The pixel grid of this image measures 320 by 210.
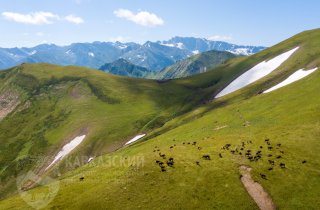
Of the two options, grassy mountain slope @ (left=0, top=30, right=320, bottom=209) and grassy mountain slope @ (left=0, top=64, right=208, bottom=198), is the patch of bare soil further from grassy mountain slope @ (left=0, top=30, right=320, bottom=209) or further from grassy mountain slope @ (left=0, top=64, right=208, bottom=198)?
grassy mountain slope @ (left=0, top=30, right=320, bottom=209)

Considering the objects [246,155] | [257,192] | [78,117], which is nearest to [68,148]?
[78,117]

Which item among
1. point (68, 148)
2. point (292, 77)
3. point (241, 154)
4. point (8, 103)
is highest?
point (292, 77)

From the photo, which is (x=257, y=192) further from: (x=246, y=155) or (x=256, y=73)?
(x=256, y=73)

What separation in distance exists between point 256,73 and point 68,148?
321 feet

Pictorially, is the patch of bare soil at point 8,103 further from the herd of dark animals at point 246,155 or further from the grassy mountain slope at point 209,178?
the herd of dark animals at point 246,155

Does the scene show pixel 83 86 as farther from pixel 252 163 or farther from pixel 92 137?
pixel 252 163

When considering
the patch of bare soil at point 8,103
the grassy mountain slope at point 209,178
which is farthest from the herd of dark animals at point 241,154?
the patch of bare soil at point 8,103

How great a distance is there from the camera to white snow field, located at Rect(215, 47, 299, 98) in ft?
534

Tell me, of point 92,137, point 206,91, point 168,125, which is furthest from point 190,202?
point 206,91

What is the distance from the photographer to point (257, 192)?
152 feet

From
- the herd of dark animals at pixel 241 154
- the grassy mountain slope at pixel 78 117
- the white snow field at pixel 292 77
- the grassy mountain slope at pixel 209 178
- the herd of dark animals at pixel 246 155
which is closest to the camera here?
the grassy mountain slope at pixel 209 178

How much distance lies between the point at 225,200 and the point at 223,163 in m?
8.33

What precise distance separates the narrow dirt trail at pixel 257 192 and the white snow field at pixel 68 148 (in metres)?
97.6

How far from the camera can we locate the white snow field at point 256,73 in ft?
534
